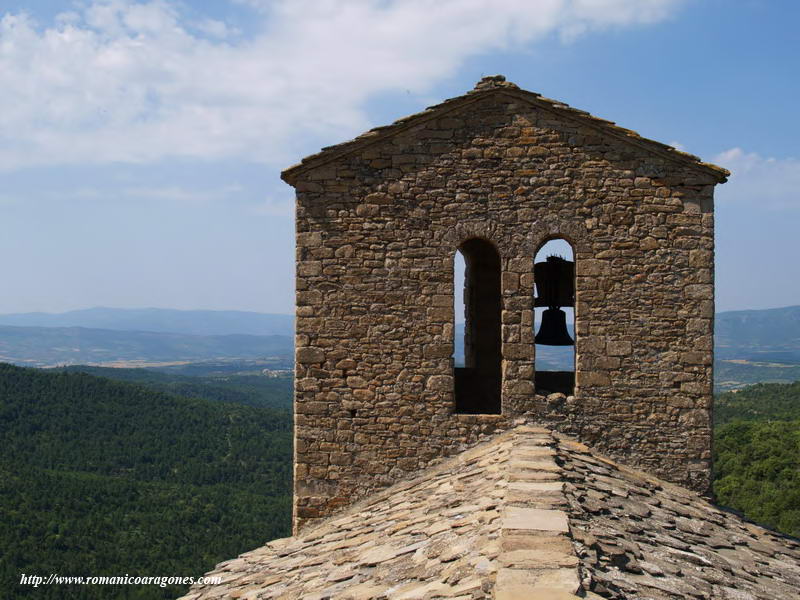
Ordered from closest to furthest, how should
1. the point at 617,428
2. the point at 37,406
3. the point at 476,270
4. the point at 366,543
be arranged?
1. the point at 366,543
2. the point at 617,428
3. the point at 476,270
4. the point at 37,406

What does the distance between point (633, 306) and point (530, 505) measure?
3.33m

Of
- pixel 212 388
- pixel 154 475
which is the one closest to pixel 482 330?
pixel 154 475

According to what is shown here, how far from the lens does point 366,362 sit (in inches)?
318

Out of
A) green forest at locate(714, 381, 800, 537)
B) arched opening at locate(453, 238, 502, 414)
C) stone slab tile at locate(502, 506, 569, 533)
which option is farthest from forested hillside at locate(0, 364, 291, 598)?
stone slab tile at locate(502, 506, 569, 533)

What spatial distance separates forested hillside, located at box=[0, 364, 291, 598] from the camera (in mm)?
33562

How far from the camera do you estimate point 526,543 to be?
442 cm

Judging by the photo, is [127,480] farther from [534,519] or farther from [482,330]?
[534,519]

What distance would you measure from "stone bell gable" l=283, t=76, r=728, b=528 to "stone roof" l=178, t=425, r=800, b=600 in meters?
0.37

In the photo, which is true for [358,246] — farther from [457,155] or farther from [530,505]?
[530,505]

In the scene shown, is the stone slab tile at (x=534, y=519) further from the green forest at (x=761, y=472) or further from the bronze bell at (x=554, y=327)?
the green forest at (x=761, y=472)

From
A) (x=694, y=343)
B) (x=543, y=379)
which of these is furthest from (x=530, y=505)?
(x=543, y=379)

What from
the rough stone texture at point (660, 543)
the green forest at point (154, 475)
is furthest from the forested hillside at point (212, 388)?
the rough stone texture at point (660, 543)

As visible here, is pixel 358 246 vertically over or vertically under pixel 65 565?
over

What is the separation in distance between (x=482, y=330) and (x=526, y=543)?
5.95 metres
